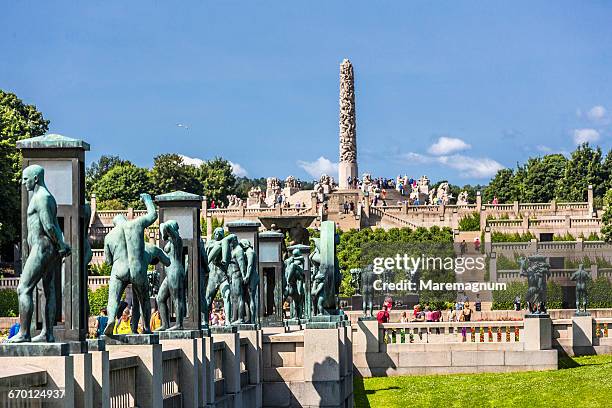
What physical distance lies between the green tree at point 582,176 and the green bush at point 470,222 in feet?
66.9

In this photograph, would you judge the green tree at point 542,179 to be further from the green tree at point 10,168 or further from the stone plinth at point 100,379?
the stone plinth at point 100,379

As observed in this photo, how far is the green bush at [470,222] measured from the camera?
110 metres

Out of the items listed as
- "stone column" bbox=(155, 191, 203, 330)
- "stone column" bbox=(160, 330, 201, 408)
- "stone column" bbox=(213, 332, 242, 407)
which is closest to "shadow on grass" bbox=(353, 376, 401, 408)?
"stone column" bbox=(213, 332, 242, 407)

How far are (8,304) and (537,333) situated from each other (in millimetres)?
36329

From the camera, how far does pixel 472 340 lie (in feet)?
132

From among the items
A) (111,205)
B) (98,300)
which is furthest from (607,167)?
(98,300)

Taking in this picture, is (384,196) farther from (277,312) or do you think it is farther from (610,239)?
(277,312)

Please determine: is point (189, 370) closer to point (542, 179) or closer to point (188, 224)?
point (188, 224)

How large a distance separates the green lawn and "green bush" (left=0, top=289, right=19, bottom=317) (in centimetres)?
3304

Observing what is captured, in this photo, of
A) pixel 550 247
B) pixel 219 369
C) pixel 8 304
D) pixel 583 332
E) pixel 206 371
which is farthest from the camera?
pixel 550 247

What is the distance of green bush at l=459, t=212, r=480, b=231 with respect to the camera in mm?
109562

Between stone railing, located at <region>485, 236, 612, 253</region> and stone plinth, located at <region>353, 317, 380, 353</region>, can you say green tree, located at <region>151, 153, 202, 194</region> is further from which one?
stone plinth, located at <region>353, 317, 380, 353</region>

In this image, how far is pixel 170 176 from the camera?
477 ft

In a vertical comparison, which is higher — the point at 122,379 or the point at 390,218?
the point at 390,218
